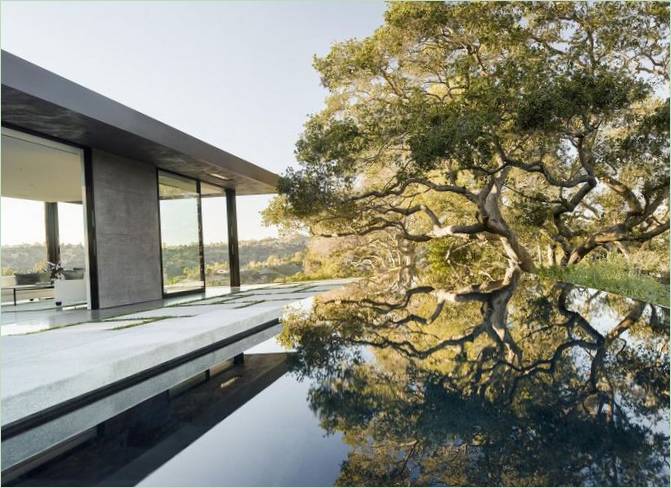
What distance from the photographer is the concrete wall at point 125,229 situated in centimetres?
816

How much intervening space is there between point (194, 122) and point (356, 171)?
412 inches

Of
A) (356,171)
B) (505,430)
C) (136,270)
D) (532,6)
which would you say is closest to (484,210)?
(356,171)

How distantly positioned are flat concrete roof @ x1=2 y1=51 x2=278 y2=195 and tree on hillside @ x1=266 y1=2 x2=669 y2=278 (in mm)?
1830

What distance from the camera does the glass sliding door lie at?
1010 cm

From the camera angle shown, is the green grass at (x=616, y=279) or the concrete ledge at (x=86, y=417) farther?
the green grass at (x=616, y=279)

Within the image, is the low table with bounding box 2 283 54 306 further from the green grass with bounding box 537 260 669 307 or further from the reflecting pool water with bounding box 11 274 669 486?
the green grass with bounding box 537 260 669 307

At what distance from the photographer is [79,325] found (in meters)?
5.72

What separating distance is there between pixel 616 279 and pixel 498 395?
21.4 ft

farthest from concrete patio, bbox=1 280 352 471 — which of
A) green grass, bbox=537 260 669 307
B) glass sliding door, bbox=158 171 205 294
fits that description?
green grass, bbox=537 260 669 307

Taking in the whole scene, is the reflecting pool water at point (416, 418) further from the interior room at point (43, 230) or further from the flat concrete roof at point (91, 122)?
the interior room at point (43, 230)

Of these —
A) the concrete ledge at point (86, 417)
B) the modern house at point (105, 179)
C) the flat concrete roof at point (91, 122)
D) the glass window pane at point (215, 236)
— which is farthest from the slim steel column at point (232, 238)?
the concrete ledge at point (86, 417)

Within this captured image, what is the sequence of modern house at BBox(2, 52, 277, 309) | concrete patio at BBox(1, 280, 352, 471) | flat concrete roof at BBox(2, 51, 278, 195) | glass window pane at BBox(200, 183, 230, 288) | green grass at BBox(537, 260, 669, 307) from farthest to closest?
glass window pane at BBox(200, 183, 230, 288)
green grass at BBox(537, 260, 669, 307)
modern house at BBox(2, 52, 277, 309)
flat concrete roof at BBox(2, 51, 278, 195)
concrete patio at BBox(1, 280, 352, 471)

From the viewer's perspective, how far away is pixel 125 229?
8750 mm

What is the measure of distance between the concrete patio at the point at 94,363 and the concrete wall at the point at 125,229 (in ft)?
7.21
